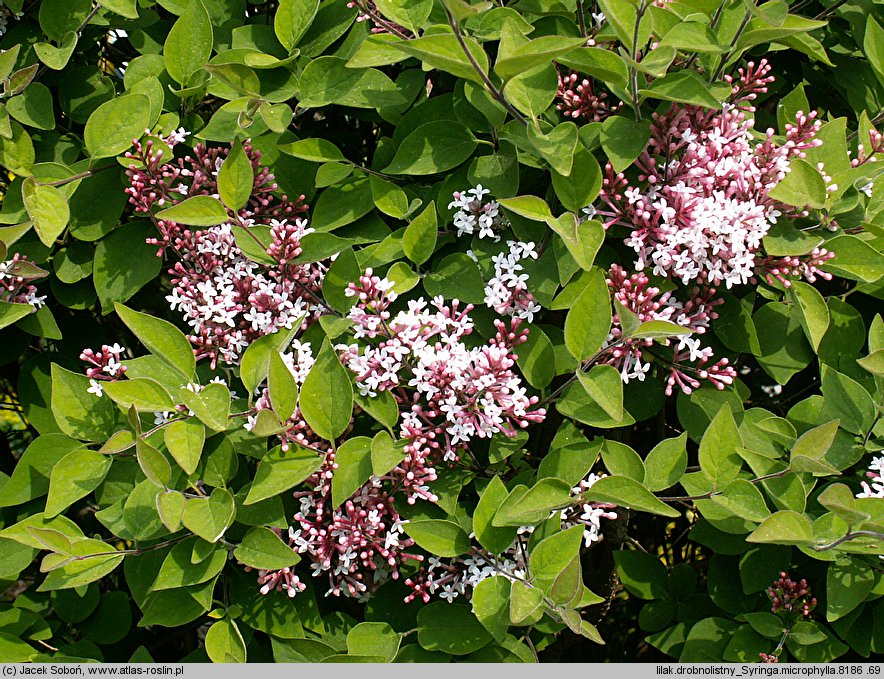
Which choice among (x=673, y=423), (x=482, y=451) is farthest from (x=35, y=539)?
(x=673, y=423)

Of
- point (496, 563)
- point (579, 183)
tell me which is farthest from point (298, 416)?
point (579, 183)

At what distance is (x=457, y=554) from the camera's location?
4.56ft

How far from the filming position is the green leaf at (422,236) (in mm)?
1453

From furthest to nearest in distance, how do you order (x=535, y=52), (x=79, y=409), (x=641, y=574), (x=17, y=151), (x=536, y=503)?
(x=641, y=574) < (x=17, y=151) < (x=79, y=409) < (x=536, y=503) < (x=535, y=52)

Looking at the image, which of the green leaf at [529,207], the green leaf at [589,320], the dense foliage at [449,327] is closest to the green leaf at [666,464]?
the dense foliage at [449,327]

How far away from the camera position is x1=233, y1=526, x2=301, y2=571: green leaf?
1.37 m

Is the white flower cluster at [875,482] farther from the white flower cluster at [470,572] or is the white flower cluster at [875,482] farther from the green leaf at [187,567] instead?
the green leaf at [187,567]

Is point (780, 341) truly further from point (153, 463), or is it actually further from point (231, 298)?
point (153, 463)

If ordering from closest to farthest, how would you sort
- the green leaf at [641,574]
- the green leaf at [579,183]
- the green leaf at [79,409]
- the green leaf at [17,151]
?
the green leaf at [579,183]
the green leaf at [79,409]
the green leaf at [17,151]
the green leaf at [641,574]

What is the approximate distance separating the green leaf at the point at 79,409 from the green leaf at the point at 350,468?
47 centimetres

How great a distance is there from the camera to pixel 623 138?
1411mm

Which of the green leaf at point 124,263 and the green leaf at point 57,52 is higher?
the green leaf at point 57,52

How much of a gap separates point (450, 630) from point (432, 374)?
46cm

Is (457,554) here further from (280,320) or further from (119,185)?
(119,185)
